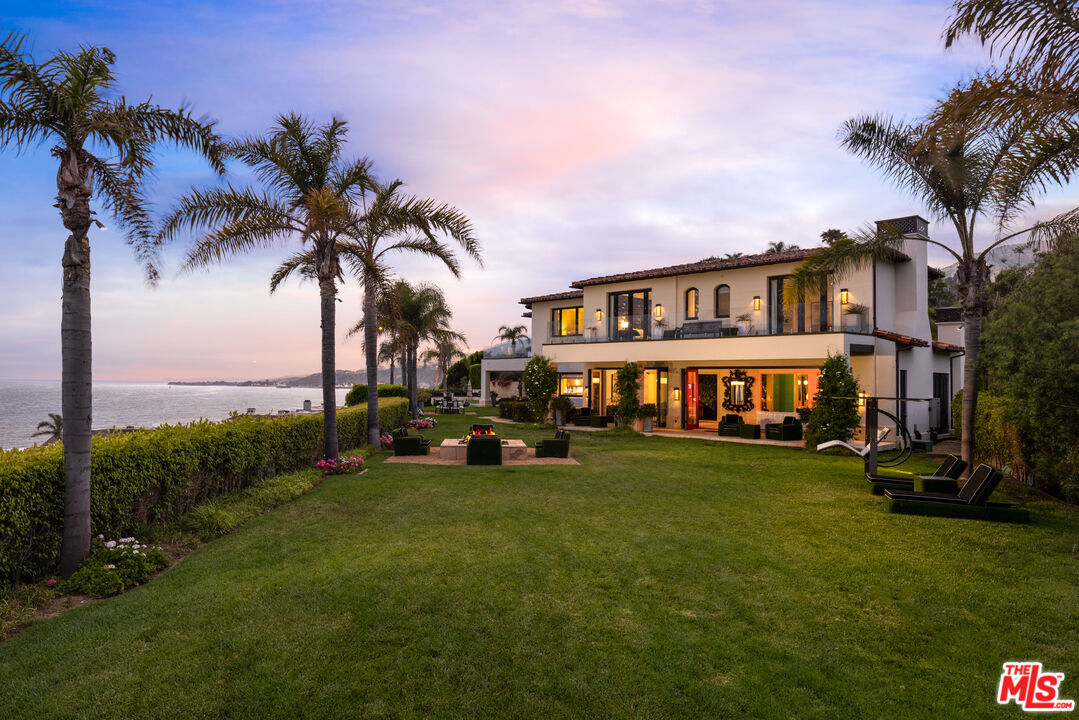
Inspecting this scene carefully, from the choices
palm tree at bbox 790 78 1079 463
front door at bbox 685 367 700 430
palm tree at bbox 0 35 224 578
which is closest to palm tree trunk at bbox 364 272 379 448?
palm tree at bbox 0 35 224 578

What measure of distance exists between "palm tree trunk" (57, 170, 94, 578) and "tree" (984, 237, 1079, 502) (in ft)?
41.7

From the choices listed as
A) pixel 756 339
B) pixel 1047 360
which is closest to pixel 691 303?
pixel 756 339

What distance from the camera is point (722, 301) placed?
21328 millimetres

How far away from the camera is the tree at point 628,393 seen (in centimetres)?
2147

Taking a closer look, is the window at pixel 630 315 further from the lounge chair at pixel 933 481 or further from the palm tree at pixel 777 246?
the palm tree at pixel 777 246

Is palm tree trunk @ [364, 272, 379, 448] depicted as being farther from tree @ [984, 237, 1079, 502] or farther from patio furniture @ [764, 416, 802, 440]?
tree @ [984, 237, 1079, 502]

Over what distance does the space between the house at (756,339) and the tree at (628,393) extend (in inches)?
20.9

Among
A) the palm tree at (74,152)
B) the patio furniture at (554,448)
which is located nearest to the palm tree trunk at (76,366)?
the palm tree at (74,152)

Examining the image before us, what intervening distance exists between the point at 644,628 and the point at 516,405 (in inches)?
918

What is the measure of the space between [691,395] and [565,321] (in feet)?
28.4

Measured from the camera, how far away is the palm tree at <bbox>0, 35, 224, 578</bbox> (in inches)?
222

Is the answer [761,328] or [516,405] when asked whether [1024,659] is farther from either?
[516,405]

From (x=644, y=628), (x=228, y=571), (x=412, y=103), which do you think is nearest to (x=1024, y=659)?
(x=644, y=628)

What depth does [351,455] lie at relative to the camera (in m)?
14.0
